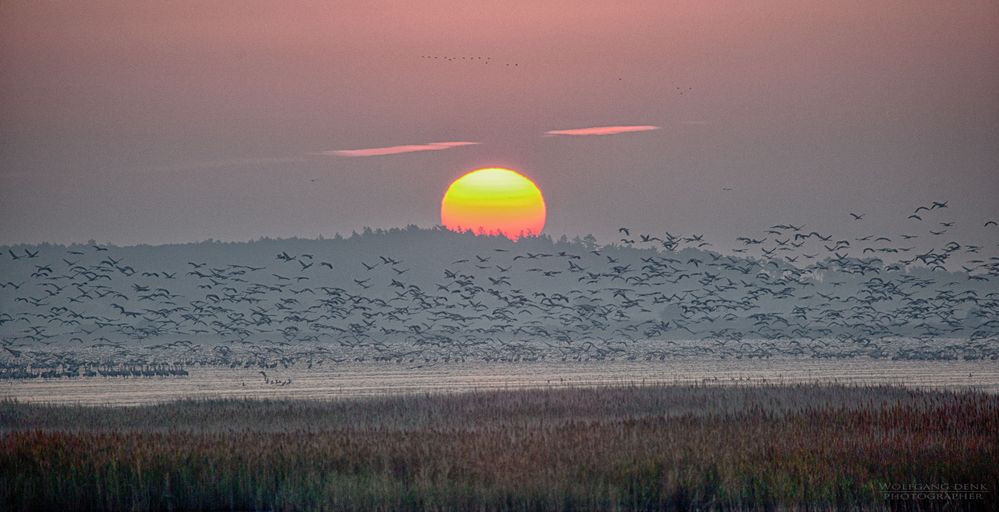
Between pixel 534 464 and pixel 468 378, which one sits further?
pixel 468 378

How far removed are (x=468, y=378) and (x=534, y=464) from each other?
4717cm

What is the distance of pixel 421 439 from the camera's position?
2792cm

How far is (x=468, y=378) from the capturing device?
7106 centimetres

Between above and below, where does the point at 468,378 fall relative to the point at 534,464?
below

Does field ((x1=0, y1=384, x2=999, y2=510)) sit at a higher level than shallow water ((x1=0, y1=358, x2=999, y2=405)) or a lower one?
higher

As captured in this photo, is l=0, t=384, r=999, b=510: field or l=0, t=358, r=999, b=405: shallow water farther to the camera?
l=0, t=358, r=999, b=405: shallow water

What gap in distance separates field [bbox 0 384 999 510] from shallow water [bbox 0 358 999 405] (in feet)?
70.7

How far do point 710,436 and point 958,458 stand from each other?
5357mm

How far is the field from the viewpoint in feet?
74.0

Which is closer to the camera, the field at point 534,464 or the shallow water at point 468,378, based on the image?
the field at point 534,464

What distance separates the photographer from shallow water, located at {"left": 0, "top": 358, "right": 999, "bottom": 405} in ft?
182

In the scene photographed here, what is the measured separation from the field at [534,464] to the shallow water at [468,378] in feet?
A: 70.7

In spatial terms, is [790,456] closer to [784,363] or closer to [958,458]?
[958,458]

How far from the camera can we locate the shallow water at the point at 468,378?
55406 mm
